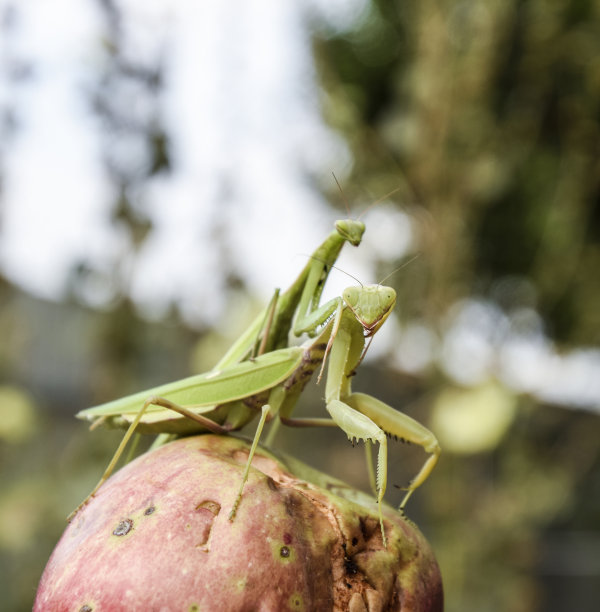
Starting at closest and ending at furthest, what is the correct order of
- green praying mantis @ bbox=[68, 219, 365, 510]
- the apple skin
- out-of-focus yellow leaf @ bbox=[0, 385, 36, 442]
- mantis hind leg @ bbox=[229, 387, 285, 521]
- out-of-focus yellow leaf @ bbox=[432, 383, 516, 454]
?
the apple skin < mantis hind leg @ bbox=[229, 387, 285, 521] < green praying mantis @ bbox=[68, 219, 365, 510] < out-of-focus yellow leaf @ bbox=[0, 385, 36, 442] < out-of-focus yellow leaf @ bbox=[432, 383, 516, 454]

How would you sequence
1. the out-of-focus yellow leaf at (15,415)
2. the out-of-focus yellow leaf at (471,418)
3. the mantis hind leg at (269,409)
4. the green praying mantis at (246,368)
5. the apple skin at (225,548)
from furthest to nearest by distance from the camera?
1. the out-of-focus yellow leaf at (471,418)
2. the out-of-focus yellow leaf at (15,415)
3. the green praying mantis at (246,368)
4. the mantis hind leg at (269,409)
5. the apple skin at (225,548)

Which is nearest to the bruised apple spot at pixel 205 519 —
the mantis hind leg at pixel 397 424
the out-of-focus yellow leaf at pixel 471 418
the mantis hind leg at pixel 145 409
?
the mantis hind leg at pixel 145 409

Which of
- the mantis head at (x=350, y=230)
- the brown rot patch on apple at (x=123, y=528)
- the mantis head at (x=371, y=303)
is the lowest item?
the brown rot patch on apple at (x=123, y=528)

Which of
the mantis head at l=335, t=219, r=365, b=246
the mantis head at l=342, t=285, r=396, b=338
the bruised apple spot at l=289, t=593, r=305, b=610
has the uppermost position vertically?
the mantis head at l=335, t=219, r=365, b=246

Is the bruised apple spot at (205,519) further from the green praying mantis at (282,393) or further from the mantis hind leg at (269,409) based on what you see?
the green praying mantis at (282,393)

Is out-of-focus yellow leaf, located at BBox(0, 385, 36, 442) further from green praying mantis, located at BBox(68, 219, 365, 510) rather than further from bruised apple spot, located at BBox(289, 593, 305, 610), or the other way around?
bruised apple spot, located at BBox(289, 593, 305, 610)

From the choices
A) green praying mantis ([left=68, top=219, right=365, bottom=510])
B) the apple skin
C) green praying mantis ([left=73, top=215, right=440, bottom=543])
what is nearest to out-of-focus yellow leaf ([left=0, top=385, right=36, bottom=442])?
green praying mantis ([left=68, top=219, right=365, bottom=510])

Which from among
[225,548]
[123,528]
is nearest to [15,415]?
[123,528]
